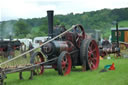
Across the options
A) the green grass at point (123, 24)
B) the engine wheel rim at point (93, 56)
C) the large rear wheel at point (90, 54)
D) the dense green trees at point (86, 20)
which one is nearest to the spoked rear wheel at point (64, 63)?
the large rear wheel at point (90, 54)

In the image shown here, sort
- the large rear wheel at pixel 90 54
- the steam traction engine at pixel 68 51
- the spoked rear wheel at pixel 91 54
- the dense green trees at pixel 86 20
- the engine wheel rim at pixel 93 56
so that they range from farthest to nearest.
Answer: the dense green trees at pixel 86 20
the engine wheel rim at pixel 93 56
the spoked rear wheel at pixel 91 54
the large rear wheel at pixel 90 54
the steam traction engine at pixel 68 51

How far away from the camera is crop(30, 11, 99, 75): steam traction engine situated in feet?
30.0

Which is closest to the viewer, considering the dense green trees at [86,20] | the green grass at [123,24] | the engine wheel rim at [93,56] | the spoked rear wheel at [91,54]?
the spoked rear wheel at [91,54]

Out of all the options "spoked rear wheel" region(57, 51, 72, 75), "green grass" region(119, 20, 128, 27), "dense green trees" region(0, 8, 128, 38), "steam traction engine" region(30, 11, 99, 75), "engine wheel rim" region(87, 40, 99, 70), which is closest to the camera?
"spoked rear wheel" region(57, 51, 72, 75)

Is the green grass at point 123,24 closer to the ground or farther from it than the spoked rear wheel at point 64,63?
farther from it

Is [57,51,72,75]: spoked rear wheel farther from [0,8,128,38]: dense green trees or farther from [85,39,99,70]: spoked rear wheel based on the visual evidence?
[0,8,128,38]: dense green trees

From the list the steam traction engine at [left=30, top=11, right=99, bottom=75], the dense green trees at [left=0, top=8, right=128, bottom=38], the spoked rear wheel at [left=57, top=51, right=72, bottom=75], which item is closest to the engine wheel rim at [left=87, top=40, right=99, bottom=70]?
the steam traction engine at [left=30, top=11, right=99, bottom=75]

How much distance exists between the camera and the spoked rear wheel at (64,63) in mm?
8656

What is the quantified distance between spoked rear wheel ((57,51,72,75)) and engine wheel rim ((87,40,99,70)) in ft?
4.84

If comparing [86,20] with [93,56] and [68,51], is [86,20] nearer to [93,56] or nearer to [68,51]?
[93,56]

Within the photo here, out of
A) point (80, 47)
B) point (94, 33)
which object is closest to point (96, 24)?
point (94, 33)

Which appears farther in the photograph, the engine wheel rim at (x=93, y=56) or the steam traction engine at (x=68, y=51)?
the engine wheel rim at (x=93, y=56)

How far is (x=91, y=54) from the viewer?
1078 cm

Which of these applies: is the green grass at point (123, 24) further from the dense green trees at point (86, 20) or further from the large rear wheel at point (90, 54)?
the large rear wheel at point (90, 54)
